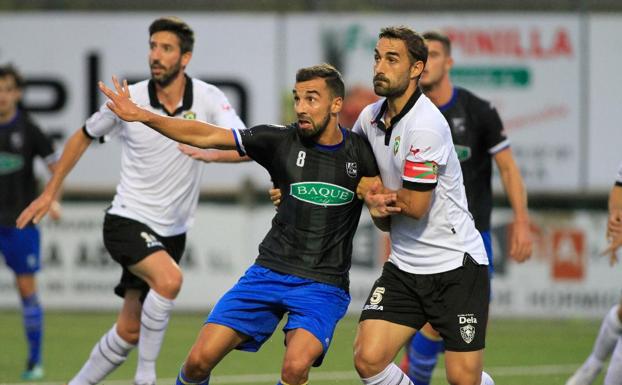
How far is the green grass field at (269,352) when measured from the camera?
9.80m

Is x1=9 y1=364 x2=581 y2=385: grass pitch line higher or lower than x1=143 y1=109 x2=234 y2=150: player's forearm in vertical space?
lower

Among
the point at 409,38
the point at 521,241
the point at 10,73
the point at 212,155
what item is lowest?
the point at 521,241

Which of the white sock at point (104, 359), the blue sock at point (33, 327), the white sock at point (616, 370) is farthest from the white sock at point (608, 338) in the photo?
the blue sock at point (33, 327)

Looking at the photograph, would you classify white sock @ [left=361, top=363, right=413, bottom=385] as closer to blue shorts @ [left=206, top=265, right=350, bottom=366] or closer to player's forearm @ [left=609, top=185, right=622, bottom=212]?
blue shorts @ [left=206, top=265, right=350, bottom=366]

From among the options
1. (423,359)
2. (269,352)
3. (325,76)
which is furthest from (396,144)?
(269,352)

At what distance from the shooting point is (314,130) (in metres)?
6.72

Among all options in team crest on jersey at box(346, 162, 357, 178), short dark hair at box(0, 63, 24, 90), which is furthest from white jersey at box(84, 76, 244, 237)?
short dark hair at box(0, 63, 24, 90)

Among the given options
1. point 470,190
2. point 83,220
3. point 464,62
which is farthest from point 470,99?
point 83,220

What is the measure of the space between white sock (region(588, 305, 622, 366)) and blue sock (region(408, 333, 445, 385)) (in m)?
1.10

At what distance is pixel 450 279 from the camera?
680cm

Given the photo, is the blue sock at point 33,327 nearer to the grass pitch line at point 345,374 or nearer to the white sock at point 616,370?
the grass pitch line at point 345,374

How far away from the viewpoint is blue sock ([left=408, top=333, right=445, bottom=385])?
837 centimetres

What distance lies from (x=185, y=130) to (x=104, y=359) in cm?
206

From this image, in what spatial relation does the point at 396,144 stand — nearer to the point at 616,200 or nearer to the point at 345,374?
the point at 616,200
